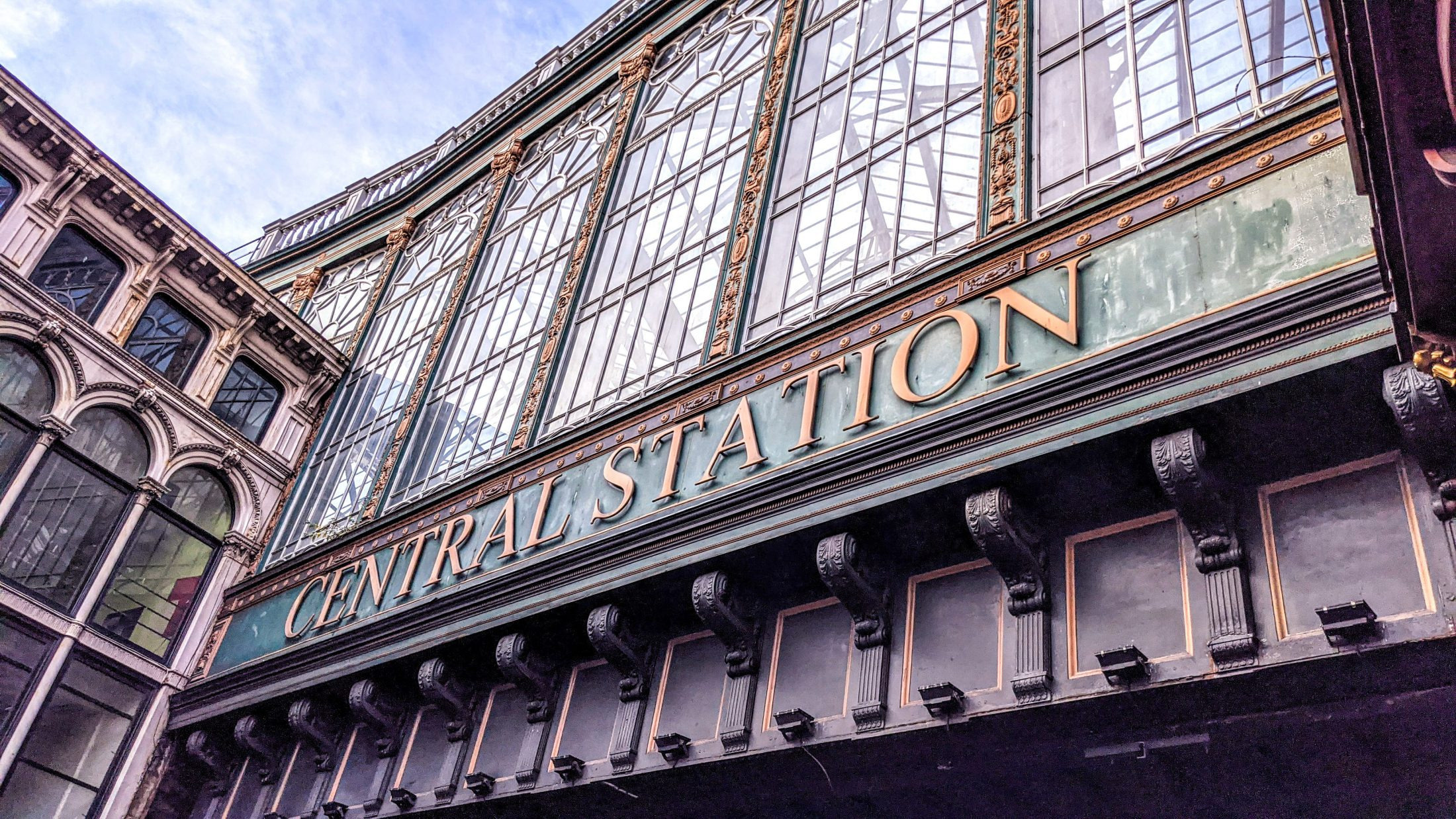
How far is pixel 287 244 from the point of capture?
26.0 metres

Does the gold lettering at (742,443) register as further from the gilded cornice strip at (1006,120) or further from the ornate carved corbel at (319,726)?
the ornate carved corbel at (319,726)

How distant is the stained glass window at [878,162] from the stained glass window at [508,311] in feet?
12.9

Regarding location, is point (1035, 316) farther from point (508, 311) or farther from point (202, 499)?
point (202, 499)

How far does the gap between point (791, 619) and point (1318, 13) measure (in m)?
5.92

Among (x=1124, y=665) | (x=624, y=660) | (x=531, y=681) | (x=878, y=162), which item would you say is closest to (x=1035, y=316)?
(x=1124, y=665)

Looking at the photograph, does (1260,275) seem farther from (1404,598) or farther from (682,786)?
(682,786)

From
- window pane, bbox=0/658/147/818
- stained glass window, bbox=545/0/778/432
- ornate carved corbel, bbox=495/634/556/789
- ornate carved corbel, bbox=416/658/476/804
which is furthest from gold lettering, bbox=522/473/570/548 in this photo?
window pane, bbox=0/658/147/818

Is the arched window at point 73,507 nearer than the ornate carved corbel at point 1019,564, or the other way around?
the ornate carved corbel at point 1019,564

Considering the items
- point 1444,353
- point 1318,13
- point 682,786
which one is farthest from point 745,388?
point 1444,353

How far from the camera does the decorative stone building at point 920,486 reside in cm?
615

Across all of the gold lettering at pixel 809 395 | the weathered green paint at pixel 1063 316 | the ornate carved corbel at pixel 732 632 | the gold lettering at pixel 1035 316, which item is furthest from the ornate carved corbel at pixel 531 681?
the gold lettering at pixel 1035 316

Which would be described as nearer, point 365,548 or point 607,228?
point 365,548

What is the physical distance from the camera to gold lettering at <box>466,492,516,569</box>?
1094cm

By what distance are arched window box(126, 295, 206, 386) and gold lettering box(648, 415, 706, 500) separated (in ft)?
34.1
